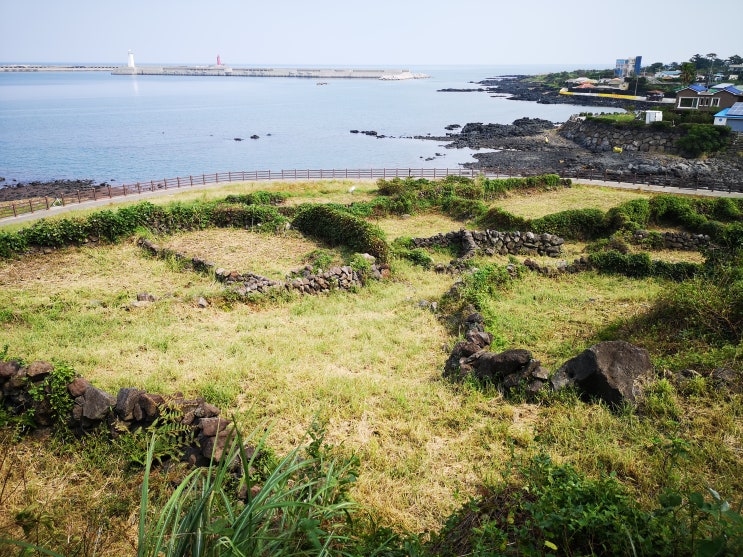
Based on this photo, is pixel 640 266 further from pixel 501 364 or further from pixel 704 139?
pixel 704 139

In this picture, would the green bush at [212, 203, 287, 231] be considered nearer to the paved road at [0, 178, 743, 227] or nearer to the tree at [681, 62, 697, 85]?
the paved road at [0, 178, 743, 227]

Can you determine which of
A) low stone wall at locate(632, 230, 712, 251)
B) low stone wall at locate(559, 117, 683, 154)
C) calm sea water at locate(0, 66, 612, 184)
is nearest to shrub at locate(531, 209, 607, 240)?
low stone wall at locate(632, 230, 712, 251)

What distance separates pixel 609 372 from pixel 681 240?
16337 millimetres

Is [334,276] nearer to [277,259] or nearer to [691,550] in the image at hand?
[277,259]

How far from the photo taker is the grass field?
232 inches

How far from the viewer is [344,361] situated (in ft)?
33.6

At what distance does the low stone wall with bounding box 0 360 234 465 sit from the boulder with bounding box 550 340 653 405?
5.67 m

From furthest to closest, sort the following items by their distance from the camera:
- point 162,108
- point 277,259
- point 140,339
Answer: point 162,108 → point 277,259 → point 140,339

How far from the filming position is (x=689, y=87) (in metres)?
65.6

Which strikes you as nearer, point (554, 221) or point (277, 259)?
point (277, 259)

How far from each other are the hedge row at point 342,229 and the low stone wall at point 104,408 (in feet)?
38.2

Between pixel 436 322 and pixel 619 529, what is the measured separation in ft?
28.9

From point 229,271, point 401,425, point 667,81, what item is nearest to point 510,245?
point 229,271

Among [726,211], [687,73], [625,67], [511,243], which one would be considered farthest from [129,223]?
[625,67]
